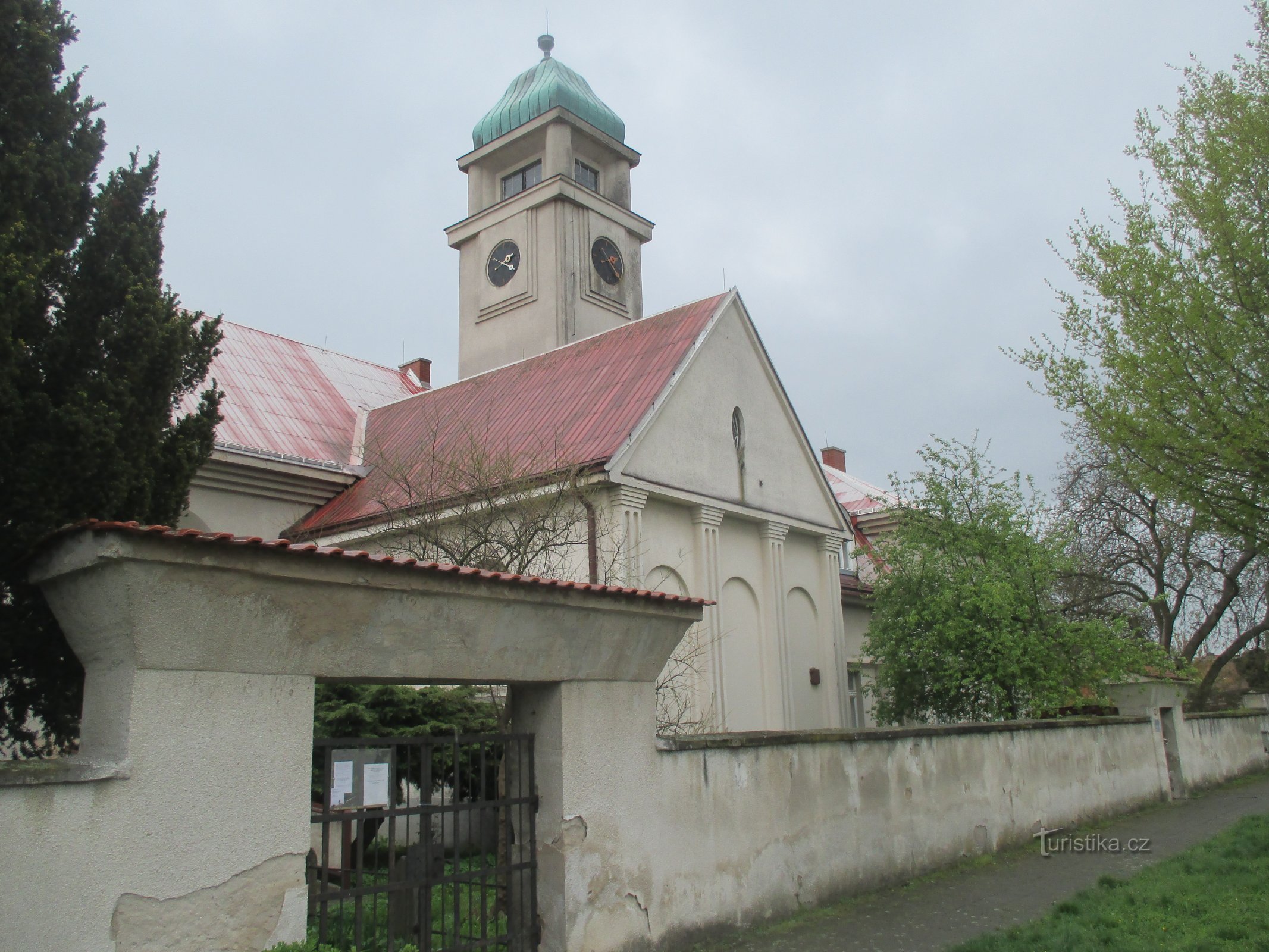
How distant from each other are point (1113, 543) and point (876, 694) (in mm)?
17502

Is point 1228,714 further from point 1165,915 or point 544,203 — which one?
point 544,203

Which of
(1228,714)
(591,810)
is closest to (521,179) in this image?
(1228,714)

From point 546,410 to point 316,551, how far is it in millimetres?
13710

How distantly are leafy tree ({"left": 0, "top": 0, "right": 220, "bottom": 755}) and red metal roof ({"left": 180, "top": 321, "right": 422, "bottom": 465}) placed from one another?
12617mm

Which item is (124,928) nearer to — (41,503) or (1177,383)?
(41,503)

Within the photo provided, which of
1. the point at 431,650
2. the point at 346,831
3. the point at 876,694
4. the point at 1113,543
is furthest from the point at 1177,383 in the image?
the point at 1113,543

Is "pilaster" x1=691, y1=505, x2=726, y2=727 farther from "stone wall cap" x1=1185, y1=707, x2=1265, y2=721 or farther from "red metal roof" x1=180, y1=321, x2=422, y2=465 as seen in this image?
"stone wall cap" x1=1185, y1=707, x2=1265, y2=721

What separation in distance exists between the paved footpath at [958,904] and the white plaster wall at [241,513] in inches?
507

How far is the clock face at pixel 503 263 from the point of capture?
29750 mm

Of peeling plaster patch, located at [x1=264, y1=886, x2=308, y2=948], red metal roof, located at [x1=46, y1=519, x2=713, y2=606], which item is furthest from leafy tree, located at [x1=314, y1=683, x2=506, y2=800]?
peeling plaster patch, located at [x1=264, y1=886, x2=308, y2=948]

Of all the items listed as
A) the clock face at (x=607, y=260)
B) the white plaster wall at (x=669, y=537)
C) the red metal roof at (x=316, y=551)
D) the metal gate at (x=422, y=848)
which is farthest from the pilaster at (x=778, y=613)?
the clock face at (x=607, y=260)

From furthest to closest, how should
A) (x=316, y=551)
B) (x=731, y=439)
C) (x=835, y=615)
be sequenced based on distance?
(x=835, y=615) < (x=731, y=439) < (x=316, y=551)

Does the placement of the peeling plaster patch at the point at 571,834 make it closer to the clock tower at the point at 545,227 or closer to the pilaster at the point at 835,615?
the pilaster at the point at 835,615

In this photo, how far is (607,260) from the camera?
1195 inches
